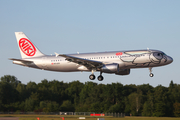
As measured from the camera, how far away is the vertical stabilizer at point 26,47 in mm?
58188

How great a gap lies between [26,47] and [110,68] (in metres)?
20.0

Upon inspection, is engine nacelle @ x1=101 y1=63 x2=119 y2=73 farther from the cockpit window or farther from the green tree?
the green tree

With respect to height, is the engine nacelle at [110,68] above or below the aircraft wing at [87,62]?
below

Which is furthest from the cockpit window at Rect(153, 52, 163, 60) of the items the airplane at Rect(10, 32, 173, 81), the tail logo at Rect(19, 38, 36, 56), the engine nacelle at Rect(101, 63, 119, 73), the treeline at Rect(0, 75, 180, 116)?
the treeline at Rect(0, 75, 180, 116)

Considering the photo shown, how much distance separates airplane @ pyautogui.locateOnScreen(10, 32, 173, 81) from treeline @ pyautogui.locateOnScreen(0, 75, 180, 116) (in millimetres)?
26870

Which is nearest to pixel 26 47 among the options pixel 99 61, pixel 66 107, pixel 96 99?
pixel 99 61

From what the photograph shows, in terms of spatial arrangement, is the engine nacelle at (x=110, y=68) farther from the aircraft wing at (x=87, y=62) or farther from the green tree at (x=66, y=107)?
the green tree at (x=66, y=107)

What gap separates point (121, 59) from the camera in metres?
50.2

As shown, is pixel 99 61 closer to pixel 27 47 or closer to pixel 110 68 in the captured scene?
pixel 110 68

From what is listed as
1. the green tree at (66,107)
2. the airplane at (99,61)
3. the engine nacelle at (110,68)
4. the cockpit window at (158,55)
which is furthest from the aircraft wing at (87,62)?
the green tree at (66,107)

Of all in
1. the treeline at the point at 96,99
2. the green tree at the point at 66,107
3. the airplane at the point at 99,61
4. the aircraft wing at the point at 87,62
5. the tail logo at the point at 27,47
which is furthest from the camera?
the green tree at the point at 66,107

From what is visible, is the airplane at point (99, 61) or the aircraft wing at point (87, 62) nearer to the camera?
the airplane at point (99, 61)

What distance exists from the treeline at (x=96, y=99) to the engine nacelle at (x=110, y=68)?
35.1m

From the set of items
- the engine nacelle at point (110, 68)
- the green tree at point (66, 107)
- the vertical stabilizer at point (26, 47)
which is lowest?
the green tree at point (66, 107)
